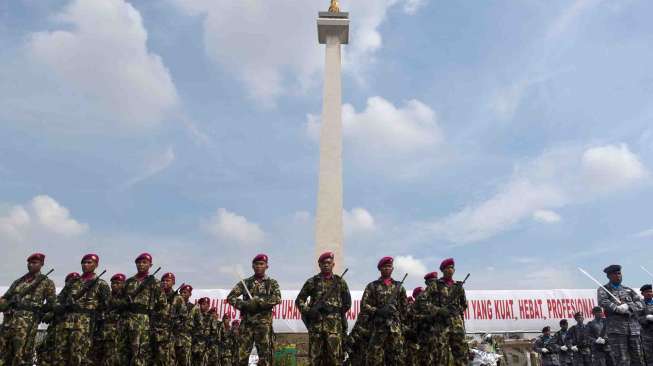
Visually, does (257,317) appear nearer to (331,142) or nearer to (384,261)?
(384,261)

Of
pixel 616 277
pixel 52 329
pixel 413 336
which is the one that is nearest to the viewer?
pixel 52 329

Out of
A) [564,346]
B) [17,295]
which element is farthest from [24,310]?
[564,346]

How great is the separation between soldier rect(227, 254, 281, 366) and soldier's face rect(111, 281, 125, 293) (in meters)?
1.68

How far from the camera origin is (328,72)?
16.9m

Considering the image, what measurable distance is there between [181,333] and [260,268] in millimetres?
3469

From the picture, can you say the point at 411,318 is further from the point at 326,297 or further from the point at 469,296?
the point at 469,296

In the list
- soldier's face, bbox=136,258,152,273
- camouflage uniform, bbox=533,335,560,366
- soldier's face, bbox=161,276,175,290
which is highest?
soldier's face, bbox=136,258,152,273

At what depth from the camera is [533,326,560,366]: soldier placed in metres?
11.6

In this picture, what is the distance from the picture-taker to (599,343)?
32.6ft

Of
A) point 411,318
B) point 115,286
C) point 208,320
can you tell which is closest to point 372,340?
point 411,318

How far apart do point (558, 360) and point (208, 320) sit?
826cm

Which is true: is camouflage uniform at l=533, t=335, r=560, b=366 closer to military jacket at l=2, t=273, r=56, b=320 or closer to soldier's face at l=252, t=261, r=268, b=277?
soldier's face at l=252, t=261, r=268, b=277

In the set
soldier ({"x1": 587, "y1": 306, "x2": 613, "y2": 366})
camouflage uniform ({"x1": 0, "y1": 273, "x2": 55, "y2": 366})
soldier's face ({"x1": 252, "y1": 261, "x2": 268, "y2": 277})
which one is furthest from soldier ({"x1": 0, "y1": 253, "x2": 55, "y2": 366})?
soldier ({"x1": 587, "y1": 306, "x2": 613, "y2": 366})

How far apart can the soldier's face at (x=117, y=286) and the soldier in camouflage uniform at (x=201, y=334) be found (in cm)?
263
